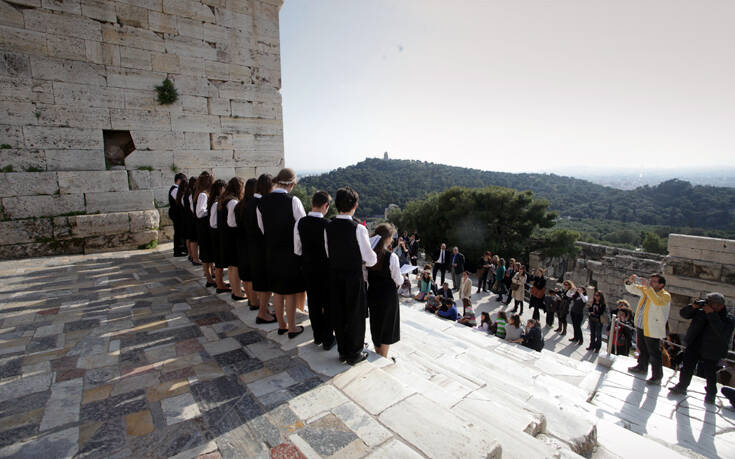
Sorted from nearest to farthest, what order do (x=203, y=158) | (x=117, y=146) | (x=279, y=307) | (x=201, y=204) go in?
(x=279, y=307)
(x=201, y=204)
(x=117, y=146)
(x=203, y=158)

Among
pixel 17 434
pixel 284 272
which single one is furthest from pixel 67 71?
pixel 17 434

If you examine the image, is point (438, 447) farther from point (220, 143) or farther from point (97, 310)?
point (220, 143)

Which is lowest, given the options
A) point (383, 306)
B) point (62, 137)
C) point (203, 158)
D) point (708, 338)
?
point (708, 338)

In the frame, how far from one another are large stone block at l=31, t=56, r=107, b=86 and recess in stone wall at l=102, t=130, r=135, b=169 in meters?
1.04

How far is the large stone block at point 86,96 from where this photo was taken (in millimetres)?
6793

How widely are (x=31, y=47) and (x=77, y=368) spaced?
6.89 m

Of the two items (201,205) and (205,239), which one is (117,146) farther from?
(205,239)

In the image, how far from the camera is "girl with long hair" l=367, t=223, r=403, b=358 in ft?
11.0

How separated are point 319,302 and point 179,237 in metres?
5.10

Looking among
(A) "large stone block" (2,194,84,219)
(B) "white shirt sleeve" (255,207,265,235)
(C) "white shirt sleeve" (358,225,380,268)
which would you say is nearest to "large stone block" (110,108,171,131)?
(A) "large stone block" (2,194,84,219)

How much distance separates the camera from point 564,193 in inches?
3123

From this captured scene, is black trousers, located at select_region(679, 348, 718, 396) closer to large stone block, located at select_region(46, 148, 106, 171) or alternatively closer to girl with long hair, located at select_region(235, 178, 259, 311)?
girl with long hair, located at select_region(235, 178, 259, 311)

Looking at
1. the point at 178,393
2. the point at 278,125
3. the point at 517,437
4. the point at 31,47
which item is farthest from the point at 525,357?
the point at 31,47

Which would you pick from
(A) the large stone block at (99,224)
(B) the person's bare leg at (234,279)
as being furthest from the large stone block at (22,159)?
(B) the person's bare leg at (234,279)
